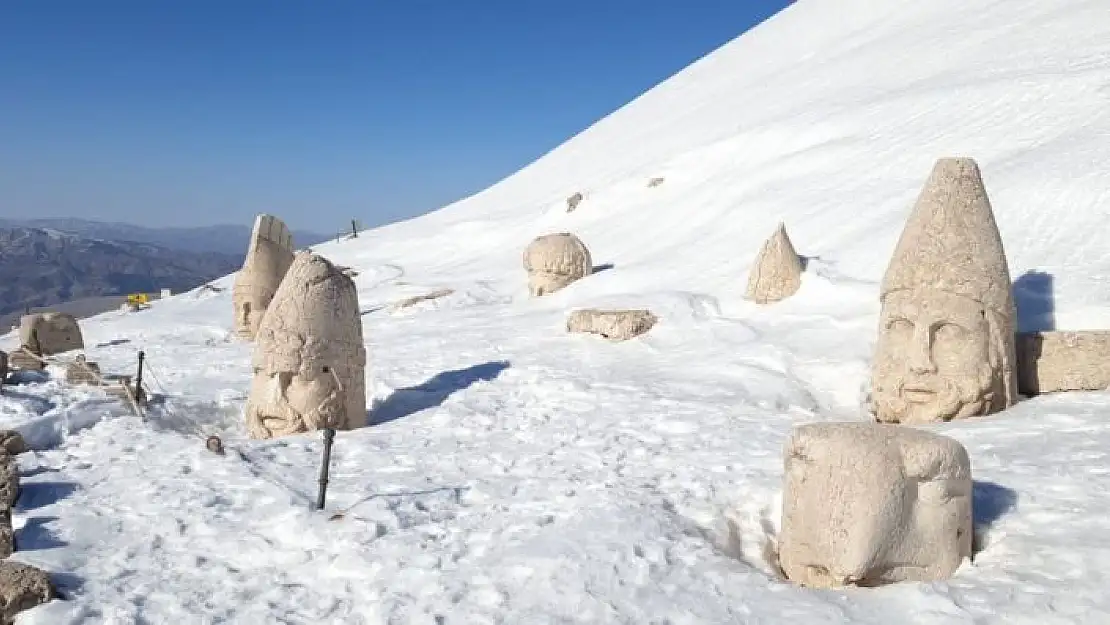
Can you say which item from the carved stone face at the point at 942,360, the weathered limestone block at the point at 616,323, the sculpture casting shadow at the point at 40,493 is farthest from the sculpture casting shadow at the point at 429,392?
the carved stone face at the point at 942,360

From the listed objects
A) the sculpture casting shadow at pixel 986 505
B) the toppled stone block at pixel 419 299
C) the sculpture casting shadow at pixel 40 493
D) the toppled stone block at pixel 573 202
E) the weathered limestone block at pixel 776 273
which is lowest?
the sculpture casting shadow at pixel 40 493

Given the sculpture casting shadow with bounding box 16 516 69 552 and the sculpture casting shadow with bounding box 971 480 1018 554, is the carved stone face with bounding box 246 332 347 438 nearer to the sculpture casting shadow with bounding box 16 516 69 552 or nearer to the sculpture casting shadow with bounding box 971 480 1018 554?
the sculpture casting shadow with bounding box 16 516 69 552

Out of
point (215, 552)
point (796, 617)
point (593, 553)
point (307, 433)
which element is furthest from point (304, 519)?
point (796, 617)

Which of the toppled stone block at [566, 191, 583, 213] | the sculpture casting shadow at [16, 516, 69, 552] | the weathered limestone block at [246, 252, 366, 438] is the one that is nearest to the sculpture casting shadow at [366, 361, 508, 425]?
the weathered limestone block at [246, 252, 366, 438]

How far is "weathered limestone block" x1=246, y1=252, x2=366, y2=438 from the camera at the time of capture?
9.37 m

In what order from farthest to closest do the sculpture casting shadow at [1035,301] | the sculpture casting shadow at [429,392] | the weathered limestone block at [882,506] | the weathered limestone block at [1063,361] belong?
the sculpture casting shadow at [1035,301]
the sculpture casting shadow at [429,392]
the weathered limestone block at [1063,361]
the weathered limestone block at [882,506]

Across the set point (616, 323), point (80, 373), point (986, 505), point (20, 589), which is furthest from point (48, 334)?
point (986, 505)

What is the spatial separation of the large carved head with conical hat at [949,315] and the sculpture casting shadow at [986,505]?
219 cm

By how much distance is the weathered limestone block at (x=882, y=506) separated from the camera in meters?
5.23

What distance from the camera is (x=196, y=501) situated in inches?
274

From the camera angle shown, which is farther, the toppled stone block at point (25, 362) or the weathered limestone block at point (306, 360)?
the toppled stone block at point (25, 362)

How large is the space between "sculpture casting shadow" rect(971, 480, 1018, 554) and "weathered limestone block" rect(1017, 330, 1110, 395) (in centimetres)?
338

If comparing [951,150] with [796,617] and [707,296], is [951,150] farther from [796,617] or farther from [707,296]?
[796,617]

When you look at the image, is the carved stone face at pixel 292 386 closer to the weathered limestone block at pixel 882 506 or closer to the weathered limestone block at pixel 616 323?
the weathered limestone block at pixel 616 323
